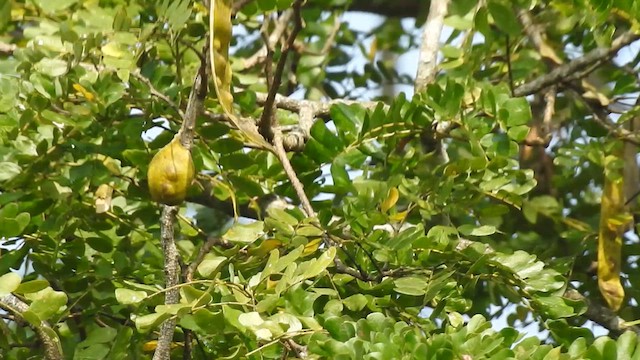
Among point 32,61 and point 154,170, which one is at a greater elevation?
point 32,61

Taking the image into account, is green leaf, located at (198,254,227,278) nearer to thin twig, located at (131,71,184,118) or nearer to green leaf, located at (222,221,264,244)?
green leaf, located at (222,221,264,244)

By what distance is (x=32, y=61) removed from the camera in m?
1.08

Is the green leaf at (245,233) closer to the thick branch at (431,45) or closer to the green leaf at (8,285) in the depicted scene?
the green leaf at (8,285)

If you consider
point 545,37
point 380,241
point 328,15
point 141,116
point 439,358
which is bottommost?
point 439,358

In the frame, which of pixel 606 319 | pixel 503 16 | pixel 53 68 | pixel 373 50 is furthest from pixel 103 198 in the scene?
pixel 373 50

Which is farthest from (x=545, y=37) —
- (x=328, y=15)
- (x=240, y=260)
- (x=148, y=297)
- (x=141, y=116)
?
(x=148, y=297)

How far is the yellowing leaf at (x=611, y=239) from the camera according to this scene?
1240 mm

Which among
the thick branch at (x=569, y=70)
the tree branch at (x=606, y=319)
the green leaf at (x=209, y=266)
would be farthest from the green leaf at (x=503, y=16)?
the green leaf at (x=209, y=266)

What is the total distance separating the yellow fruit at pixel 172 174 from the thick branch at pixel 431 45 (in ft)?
1.66

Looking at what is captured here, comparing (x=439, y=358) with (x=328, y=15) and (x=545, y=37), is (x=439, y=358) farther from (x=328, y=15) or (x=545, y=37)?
(x=328, y=15)

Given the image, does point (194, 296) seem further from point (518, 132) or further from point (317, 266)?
point (518, 132)

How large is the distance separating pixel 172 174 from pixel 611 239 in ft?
2.11

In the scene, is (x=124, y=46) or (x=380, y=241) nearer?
(x=380, y=241)

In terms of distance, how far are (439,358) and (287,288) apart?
14 centimetres
